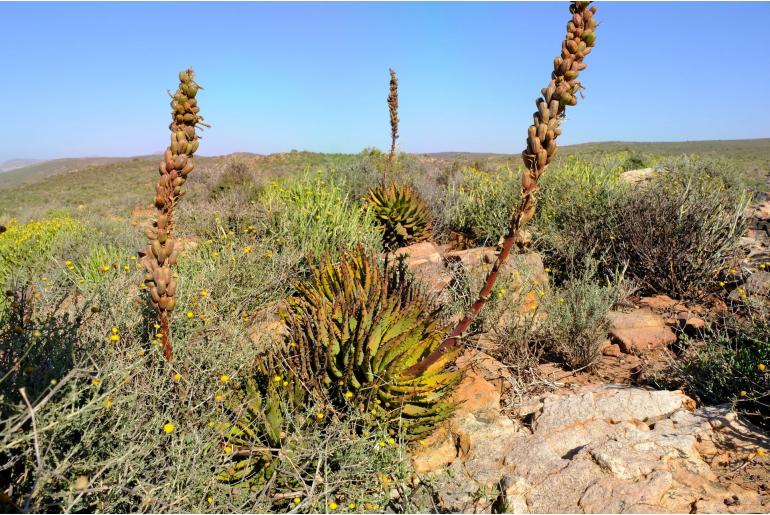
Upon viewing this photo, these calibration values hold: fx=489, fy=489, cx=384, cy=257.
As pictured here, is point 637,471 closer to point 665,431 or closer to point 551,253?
point 665,431

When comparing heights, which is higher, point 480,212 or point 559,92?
point 559,92

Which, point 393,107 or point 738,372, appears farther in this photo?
point 393,107

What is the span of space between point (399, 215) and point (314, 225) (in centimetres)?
170

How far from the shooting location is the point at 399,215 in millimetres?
7730

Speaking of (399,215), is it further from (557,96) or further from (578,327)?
(557,96)

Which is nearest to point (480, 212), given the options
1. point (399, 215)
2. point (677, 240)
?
point (399, 215)

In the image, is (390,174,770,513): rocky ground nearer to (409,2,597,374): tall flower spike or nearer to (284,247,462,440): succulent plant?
(284,247,462,440): succulent plant

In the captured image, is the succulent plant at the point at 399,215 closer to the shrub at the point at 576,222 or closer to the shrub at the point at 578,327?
the shrub at the point at 576,222

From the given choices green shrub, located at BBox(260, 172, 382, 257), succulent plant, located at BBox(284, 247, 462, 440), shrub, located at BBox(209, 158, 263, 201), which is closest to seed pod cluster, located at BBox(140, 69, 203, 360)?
succulent plant, located at BBox(284, 247, 462, 440)

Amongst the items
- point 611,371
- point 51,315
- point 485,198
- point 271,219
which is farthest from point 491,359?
point 485,198

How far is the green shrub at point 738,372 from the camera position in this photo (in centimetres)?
322

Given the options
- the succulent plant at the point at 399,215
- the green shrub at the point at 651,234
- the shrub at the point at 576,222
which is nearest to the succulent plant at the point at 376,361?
the shrub at the point at 576,222

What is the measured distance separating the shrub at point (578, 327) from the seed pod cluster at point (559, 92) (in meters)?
2.39

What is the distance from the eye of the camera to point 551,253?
6996mm
